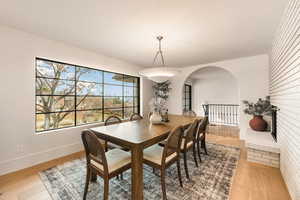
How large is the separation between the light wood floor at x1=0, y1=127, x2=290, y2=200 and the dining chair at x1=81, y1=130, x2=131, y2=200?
0.76m

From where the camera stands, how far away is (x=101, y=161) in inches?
59.7

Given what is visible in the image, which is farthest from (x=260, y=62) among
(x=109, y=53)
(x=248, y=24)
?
(x=109, y=53)

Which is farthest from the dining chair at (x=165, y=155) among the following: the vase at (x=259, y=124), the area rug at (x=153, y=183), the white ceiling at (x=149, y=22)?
the vase at (x=259, y=124)

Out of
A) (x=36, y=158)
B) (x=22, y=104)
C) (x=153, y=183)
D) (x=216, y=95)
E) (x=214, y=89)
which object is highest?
(x=214, y=89)

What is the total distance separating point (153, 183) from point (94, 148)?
3.57 feet

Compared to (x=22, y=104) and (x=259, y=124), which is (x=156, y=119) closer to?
(x=22, y=104)

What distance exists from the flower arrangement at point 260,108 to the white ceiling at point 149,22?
143 centimetres

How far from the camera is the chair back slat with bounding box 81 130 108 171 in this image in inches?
57.6

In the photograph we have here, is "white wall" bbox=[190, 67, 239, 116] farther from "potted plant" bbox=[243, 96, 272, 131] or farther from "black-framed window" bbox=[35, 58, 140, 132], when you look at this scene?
"black-framed window" bbox=[35, 58, 140, 132]

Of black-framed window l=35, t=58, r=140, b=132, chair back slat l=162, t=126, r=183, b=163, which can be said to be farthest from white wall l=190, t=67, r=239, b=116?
chair back slat l=162, t=126, r=183, b=163

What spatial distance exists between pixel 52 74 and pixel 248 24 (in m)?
4.01

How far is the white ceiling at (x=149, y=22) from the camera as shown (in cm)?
176

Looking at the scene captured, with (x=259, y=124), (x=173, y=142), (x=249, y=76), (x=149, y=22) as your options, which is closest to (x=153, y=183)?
(x=173, y=142)

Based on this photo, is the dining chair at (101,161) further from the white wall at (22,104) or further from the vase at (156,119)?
the white wall at (22,104)
